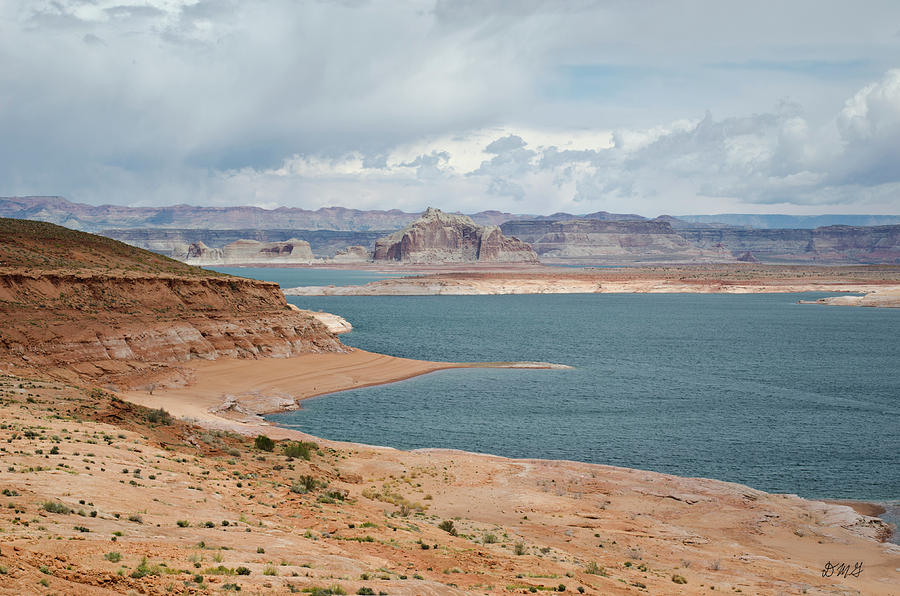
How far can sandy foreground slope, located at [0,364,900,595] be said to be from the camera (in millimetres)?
17031

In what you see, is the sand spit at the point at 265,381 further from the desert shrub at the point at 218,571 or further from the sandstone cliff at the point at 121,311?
the desert shrub at the point at 218,571

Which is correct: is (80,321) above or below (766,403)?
above

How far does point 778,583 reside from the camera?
23.0 meters

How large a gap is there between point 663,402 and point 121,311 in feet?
137

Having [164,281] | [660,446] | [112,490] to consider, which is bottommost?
[660,446]

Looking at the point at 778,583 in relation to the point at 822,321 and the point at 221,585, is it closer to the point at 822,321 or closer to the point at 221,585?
the point at 221,585

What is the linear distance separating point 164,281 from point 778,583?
5377cm

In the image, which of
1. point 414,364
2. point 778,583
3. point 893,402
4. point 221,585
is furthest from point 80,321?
point 893,402

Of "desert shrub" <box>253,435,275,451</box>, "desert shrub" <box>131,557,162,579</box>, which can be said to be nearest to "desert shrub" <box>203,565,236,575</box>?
"desert shrub" <box>131,557,162,579</box>

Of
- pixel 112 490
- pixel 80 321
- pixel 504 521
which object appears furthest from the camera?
pixel 80 321

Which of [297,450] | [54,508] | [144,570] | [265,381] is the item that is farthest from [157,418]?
[265,381]

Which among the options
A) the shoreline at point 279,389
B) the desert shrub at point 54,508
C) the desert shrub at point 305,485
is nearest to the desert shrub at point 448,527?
the desert shrub at point 305,485

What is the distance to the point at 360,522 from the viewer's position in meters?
24.5

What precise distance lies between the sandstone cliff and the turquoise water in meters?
12.3
